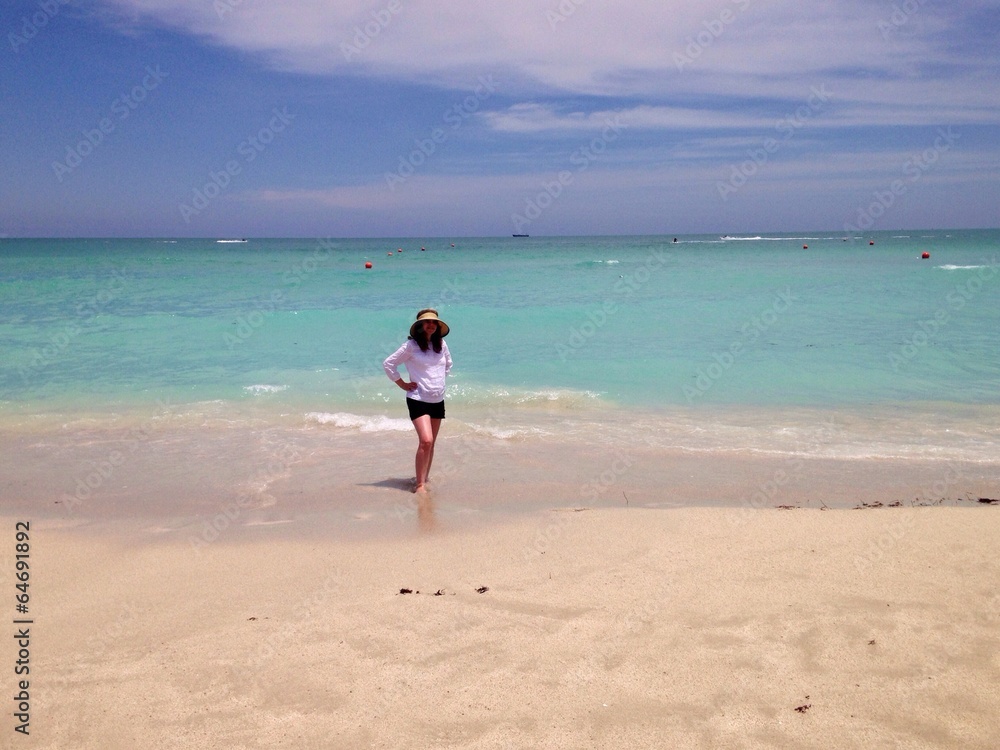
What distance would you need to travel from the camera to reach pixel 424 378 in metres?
6.30

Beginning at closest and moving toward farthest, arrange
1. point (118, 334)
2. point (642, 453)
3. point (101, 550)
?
point (101, 550) → point (642, 453) → point (118, 334)

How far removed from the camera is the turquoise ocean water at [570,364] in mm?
8648

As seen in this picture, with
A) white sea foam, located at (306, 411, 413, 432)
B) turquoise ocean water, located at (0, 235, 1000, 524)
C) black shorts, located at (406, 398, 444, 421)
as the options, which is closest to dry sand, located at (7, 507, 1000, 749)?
black shorts, located at (406, 398, 444, 421)

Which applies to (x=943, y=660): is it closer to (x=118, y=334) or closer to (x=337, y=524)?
(x=337, y=524)

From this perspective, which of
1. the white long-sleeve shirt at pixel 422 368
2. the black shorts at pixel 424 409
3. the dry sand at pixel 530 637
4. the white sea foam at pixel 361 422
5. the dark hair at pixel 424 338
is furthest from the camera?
the white sea foam at pixel 361 422

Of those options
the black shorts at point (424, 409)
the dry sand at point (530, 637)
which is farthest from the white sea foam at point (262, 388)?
the dry sand at point (530, 637)

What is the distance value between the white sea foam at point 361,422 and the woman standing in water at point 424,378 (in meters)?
2.17

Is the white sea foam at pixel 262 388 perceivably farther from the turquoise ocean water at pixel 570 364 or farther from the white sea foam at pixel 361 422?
the white sea foam at pixel 361 422

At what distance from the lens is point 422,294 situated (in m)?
27.6

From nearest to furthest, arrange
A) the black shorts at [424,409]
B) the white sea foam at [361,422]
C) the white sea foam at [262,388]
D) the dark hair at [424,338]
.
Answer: the dark hair at [424,338] < the black shorts at [424,409] < the white sea foam at [361,422] < the white sea foam at [262,388]

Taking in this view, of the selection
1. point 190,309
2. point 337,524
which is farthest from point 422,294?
point 337,524

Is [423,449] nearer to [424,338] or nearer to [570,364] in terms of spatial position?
[424,338]

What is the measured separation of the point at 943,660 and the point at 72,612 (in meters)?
4.47

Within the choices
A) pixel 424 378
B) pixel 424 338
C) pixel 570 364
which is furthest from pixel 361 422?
pixel 570 364
